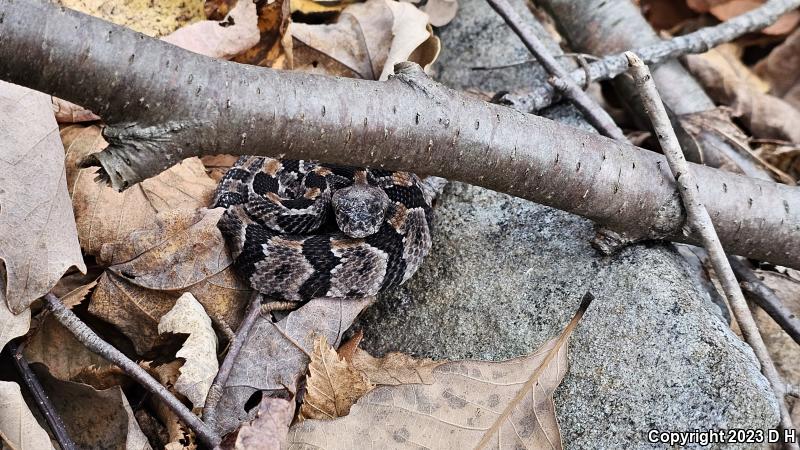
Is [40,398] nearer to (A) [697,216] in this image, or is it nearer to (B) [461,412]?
(B) [461,412]

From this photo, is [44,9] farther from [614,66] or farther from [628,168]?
[614,66]

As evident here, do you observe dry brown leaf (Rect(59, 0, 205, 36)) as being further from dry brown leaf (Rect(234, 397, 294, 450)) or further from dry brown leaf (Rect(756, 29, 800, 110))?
dry brown leaf (Rect(756, 29, 800, 110))

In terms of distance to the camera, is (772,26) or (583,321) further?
(772,26)

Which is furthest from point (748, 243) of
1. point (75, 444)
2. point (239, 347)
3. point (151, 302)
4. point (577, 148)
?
point (75, 444)

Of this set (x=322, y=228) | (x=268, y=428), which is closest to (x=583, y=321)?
(x=268, y=428)

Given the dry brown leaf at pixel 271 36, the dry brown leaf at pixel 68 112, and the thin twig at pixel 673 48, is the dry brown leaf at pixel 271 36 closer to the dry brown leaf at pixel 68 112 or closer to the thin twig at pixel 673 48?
the dry brown leaf at pixel 68 112
